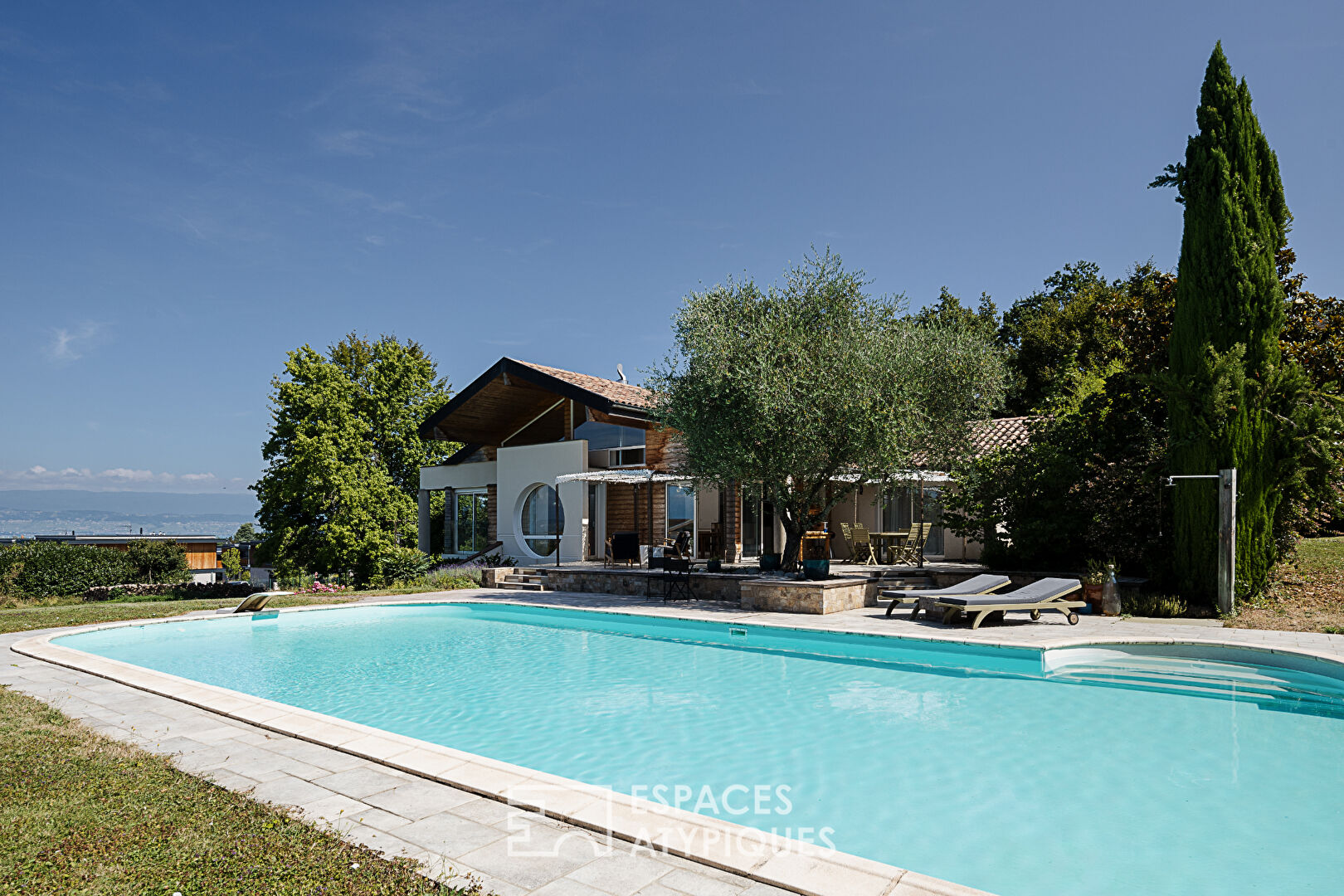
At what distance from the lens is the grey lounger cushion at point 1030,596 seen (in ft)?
35.8

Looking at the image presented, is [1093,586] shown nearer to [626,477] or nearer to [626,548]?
[626,477]

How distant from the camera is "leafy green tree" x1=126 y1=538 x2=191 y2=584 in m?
19.5

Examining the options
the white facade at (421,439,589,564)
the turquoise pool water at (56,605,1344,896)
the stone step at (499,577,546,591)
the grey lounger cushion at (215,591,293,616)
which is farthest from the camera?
the white facade at (421,439,589,564)

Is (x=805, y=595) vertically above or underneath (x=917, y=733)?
above

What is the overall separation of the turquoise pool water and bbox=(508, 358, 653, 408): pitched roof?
8969mm

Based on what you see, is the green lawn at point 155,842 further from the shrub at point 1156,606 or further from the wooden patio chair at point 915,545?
the wooden patio chair at point 915,545

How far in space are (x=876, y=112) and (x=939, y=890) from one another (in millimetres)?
17495

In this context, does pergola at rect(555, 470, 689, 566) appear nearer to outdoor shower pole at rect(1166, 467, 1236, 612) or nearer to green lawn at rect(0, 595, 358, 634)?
green lawn at rect(0, 595, 358, 634)

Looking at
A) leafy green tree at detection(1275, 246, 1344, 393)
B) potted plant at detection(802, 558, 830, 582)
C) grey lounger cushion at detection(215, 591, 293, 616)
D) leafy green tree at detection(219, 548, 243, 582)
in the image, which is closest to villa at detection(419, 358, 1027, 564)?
potted plant at detection(802, 558, 830, 582)

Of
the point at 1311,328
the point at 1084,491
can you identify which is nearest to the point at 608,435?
the point at 1084,491

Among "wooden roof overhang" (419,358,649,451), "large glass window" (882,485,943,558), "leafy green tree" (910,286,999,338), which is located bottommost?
"large glass window" (882,485,943,558)

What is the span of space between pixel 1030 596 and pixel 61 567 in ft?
68.4

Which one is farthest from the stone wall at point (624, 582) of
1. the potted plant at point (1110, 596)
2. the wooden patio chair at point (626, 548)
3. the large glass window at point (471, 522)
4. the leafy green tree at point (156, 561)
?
the leafy green tree at point (156, 561)

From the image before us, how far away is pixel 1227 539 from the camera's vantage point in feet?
37.1
